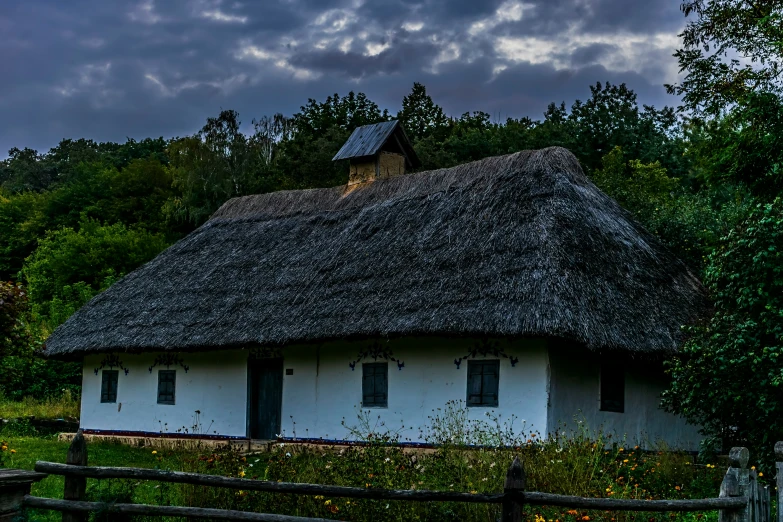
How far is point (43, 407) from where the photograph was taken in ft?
85.5

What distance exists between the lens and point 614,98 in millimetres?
44875

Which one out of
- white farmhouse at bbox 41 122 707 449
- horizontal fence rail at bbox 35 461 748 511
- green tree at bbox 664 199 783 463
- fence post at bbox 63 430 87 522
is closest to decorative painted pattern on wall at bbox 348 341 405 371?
white farmhouse at bbox 41 122 707 449

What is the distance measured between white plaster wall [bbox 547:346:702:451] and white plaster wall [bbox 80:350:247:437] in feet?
24.0

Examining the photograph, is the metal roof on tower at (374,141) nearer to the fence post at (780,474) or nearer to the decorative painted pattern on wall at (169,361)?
the decorative painted pattern on wall at (169,361)

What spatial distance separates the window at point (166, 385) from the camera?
69.6ft

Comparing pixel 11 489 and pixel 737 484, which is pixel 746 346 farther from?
pixel 11 489

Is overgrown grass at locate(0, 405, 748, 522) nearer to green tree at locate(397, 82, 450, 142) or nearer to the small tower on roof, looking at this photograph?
the small tower on roof

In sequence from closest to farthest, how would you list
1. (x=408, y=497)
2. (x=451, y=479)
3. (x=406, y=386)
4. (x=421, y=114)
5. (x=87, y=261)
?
(x=408, y=497)
(x=451, y=479)
(x=406, y=386)
(x=87, y=261)
(x=421, y=114)

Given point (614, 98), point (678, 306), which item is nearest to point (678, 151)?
point (614, 98)

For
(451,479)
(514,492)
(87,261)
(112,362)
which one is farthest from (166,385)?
(87,261)

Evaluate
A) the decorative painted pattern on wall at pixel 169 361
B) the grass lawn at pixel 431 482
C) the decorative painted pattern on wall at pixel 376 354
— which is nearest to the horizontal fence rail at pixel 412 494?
the grass lawn at pixel 431 482

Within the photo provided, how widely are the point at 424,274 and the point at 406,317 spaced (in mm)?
1374

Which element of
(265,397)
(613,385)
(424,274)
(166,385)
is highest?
(424,274)

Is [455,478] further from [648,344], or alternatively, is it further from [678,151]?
[678,151]
